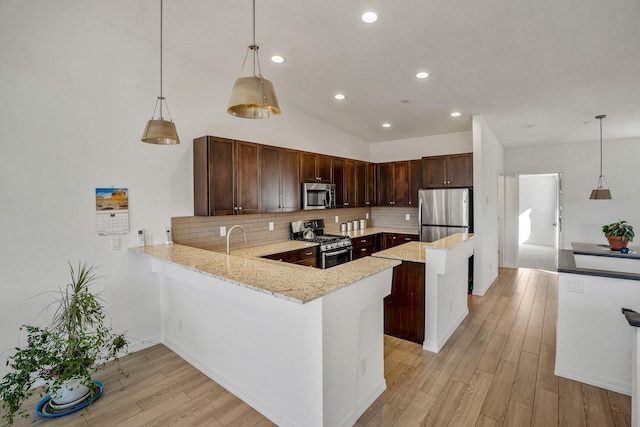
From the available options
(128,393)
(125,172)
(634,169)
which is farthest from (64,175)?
(634,169)

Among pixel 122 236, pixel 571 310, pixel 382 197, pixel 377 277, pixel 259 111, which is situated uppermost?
pixel 259 111

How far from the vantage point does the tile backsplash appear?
3.67 m

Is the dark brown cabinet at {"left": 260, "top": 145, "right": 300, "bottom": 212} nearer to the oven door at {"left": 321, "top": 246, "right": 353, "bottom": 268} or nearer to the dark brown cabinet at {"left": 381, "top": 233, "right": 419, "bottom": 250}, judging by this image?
the oven door at {"left": 321, "top": 246, "right": 353, "bottom": 268}

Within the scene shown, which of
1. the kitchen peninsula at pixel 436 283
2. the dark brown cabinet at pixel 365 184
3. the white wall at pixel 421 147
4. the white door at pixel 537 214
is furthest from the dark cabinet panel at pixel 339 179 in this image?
the white door at pixel 537 214

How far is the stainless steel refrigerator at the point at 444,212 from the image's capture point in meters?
4.93

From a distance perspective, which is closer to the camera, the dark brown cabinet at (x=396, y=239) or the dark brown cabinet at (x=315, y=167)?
the dark brown cabinet at (x=315, y=167)

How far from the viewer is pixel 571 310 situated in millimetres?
2592

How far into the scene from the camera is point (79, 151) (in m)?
2.82

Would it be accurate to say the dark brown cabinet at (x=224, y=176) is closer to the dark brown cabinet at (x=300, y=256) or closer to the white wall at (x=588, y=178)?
the dark brown cabinet at (x=300, y=256)

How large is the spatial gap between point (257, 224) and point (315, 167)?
1313 mm

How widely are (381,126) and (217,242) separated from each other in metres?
3.52

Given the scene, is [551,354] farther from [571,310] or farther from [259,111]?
[259,111]

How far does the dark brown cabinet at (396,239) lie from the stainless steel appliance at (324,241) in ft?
4.02

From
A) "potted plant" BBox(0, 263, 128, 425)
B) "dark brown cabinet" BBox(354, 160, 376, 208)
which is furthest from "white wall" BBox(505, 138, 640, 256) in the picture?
"potted plant" BBox(0, 263, 128, 425)
